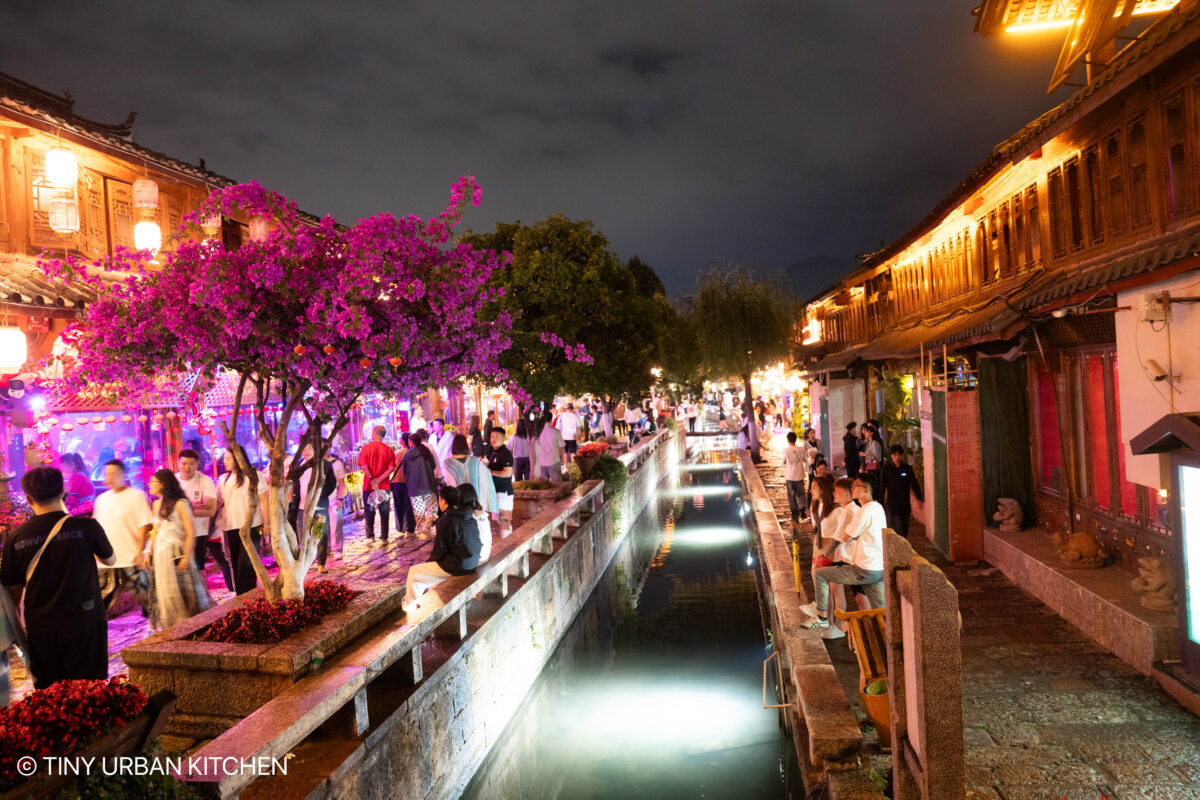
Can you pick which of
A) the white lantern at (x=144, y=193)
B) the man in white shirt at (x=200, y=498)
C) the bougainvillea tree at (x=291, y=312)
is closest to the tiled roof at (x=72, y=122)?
the white lantern at (x=144, y=193)

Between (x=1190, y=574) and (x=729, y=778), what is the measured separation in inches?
181

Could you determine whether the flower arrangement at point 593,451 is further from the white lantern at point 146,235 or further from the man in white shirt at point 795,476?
the white lantern at point 146,235

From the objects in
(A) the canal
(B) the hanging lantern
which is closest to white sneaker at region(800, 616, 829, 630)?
(A) the canal

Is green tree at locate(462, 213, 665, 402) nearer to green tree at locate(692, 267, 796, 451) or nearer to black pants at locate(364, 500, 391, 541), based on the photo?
black pants at locate(364, 500, 391, 541)

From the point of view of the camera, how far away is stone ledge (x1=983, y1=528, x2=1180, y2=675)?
6777 mm

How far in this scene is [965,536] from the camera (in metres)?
11.5

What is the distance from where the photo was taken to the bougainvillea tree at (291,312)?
5449 millimetres

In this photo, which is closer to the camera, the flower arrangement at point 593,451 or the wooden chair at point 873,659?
the wooden chair at point 873,659

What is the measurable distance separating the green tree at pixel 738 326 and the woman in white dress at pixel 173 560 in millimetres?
27247

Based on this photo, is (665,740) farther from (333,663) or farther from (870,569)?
(333,663)

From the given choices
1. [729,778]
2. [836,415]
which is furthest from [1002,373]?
[836,415]

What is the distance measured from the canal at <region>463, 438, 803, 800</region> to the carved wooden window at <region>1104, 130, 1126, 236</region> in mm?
7040

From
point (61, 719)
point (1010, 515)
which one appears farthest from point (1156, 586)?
point (61, 719)

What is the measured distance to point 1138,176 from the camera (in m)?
8.59
